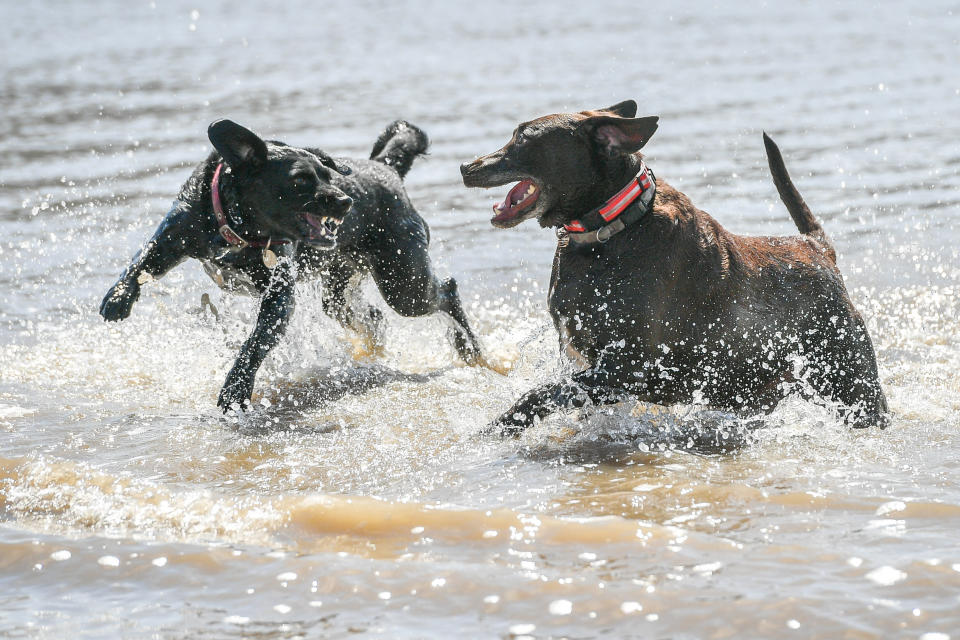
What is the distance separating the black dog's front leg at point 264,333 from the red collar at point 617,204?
69.1 inches

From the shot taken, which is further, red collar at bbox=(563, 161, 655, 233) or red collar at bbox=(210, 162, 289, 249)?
red collar at bbox=(210, 162, 289, 249)

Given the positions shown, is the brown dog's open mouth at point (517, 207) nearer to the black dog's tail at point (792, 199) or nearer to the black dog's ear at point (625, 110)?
the black dog's ear at point (625, 110)

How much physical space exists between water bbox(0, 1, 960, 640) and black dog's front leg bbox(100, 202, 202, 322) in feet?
1.78

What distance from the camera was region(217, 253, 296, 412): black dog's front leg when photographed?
18.8ft

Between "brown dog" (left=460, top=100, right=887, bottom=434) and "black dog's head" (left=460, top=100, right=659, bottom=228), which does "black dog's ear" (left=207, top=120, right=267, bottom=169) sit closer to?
"brown dog" (left=460, top=100, right=887, bottom=434)

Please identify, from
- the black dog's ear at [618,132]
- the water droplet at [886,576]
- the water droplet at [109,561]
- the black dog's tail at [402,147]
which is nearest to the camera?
the water droplet at [886,576]

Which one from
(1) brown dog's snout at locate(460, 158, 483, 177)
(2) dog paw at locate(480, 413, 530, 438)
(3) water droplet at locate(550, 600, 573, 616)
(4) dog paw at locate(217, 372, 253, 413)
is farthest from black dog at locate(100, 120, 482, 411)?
(3) water droplet at locate(550, 600, 573, 616)

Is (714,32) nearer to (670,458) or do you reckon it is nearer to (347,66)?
(347,66)

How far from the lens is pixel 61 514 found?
4371 millimetres

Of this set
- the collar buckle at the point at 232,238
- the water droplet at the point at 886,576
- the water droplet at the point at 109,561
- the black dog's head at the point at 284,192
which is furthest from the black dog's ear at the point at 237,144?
the water droplet at the point at 886,576

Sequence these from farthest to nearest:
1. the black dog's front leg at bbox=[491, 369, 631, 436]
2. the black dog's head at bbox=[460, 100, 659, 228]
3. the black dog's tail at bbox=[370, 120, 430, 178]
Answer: the black dog's tail at bbox=[370, 120, 430, 178] < the black dog's front leg at bbox=[491, 369, 631, 436] < the black dog's head at bbox=[460, 100, 659, 228]

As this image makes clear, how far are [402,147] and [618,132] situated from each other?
248 cm

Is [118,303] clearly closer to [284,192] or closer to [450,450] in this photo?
[284,192]

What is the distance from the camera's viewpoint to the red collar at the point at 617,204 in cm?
496
